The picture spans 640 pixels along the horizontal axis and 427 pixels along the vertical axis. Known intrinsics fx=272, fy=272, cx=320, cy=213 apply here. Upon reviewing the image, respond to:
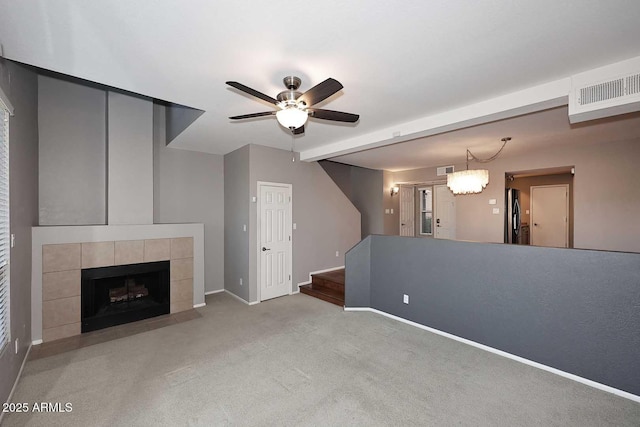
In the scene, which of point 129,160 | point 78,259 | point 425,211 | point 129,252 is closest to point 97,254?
point 78,259

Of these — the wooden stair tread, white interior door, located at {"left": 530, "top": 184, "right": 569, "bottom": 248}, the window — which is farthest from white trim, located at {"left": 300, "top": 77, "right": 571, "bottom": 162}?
white interior door, located at {"left": 530, "top": 184, "right": 569, "bottom": 248}

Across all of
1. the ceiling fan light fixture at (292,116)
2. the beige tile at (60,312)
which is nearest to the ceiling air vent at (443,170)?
the ceiling fan light fixture at (292,116)

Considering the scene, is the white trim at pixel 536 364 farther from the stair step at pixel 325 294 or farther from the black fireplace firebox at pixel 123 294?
the black fireplace firebox at pixel 123 294

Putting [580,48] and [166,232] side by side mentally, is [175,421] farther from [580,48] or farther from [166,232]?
[580,48]

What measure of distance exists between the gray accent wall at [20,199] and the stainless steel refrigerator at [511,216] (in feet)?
23.9

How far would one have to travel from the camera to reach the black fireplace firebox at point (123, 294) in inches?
143

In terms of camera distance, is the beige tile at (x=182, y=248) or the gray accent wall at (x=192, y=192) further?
the gray accent wall at (x=192, y=192)

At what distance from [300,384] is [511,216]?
558 cm

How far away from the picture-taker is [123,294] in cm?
402

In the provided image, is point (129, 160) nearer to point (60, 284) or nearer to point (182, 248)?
point (182, 248)

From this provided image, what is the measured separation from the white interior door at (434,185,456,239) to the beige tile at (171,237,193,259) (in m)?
6.04

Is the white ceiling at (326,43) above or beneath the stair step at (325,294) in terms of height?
above

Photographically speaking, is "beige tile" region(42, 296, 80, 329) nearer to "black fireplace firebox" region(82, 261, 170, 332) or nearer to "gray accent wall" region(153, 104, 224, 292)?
"black fireplace firebox" region(82, 261, 170, 332)

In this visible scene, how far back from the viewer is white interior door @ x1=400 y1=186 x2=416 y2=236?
785 cm
